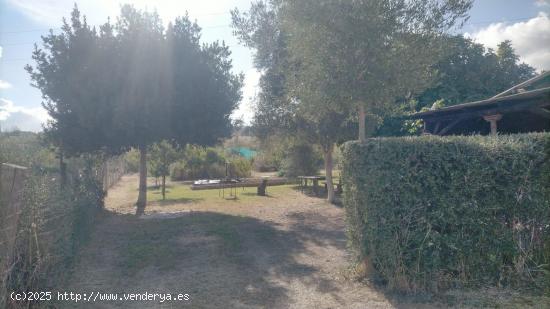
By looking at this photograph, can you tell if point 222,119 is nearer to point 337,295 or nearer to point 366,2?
point 366,2

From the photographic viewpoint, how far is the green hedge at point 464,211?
16.1ft

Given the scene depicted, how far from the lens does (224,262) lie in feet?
21.8

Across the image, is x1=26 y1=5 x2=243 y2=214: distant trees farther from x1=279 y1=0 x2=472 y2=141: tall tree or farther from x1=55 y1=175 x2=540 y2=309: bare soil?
x1=279 y1=0 x2=472 y2=141: tall tree

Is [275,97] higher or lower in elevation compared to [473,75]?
lower

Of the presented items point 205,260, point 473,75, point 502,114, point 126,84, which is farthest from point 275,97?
point 473,75

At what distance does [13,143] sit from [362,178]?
4.73 m

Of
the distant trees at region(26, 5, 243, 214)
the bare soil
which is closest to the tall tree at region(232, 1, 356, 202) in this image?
the distant trees at region(26, 5, 243, 214)

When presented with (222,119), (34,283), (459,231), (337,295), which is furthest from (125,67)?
(459,231)

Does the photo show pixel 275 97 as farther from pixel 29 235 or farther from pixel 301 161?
pixel 29 235

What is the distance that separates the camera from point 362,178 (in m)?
5.25

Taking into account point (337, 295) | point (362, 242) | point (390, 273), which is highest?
point (362, 242)

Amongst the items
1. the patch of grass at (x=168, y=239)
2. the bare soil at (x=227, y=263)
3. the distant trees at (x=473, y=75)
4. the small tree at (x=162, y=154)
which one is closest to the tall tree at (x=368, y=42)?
the bare soil at (x=227, y=263)

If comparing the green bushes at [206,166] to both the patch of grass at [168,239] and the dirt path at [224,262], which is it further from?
the patch of grass at [168,239]

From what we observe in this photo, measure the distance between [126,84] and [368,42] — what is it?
7010 millimetres
